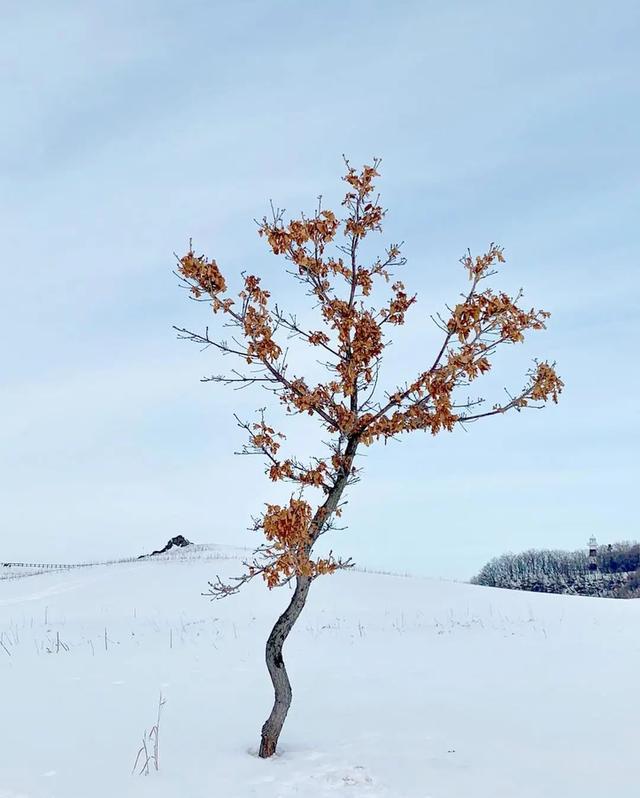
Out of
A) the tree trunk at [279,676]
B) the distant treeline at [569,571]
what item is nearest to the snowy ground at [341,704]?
the tree trunk at [279,676]

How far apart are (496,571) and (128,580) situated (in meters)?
48.9

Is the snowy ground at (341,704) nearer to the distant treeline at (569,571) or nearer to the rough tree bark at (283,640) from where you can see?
the rough tree bark at (283,640)

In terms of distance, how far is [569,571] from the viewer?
6825 centimetres

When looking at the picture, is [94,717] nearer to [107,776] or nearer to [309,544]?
[107,776]

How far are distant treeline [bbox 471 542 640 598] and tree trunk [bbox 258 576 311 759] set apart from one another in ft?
191

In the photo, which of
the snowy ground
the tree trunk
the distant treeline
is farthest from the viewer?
the distant treeline

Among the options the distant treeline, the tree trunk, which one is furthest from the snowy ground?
the distant treeline

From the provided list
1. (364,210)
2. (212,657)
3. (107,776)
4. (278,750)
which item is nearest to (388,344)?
(364,210)

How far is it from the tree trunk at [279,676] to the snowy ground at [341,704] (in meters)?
0.22

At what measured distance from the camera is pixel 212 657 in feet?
44.4

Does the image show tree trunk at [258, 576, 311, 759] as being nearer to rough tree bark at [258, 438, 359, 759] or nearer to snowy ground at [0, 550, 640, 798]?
rough tree bark at [258, 438, 359, 759]

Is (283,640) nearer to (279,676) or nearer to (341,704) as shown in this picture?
(279,676)

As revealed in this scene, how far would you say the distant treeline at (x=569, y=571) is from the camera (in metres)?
64.9

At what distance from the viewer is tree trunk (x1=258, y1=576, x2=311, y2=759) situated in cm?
794
